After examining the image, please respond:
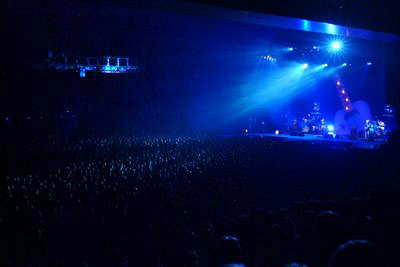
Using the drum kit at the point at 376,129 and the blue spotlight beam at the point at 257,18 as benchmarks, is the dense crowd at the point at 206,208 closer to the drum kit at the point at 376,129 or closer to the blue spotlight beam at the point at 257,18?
the blue spotlight beam at the point at 257,18

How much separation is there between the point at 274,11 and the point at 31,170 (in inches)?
349

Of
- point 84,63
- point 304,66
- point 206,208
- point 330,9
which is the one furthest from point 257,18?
point 304,66

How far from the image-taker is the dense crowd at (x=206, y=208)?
2895 mm

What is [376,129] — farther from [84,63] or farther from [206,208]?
[84,63]

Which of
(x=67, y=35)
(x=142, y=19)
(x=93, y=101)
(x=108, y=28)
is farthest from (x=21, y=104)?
(x=142, y=19)

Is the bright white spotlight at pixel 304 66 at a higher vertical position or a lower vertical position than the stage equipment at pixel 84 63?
higher

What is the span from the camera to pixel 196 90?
2125cm

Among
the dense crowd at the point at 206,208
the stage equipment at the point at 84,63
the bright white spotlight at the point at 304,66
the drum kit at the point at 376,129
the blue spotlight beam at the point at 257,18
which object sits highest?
the bright white spotlight at the point at 304,66

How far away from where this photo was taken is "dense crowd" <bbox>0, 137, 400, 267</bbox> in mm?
2895

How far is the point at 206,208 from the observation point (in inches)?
263

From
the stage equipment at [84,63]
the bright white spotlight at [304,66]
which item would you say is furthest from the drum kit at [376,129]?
the stage equipment at [84,63]

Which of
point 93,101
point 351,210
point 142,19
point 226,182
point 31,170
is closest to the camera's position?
point 351,210

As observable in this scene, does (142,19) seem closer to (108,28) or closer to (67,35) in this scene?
(108,28)

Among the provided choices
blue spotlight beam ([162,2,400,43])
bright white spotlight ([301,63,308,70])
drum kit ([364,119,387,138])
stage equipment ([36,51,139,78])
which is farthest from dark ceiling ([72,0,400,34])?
bright white spotlight ([301,63,308,70])
